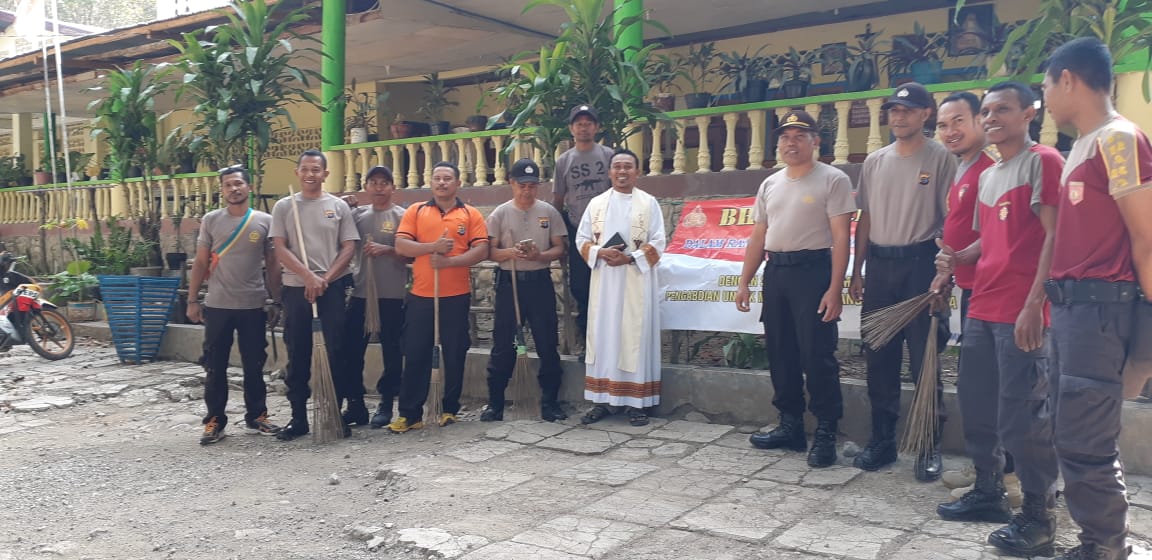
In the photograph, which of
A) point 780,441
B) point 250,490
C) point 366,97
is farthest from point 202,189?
point 780,441

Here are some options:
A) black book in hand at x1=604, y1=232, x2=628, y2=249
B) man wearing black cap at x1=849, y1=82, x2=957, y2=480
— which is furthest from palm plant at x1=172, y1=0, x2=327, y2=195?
man wearing black cap at x1=849, y1=82, x2=957, y2=480

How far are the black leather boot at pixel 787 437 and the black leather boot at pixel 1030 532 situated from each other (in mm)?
1504

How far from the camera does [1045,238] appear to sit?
10.7 feet

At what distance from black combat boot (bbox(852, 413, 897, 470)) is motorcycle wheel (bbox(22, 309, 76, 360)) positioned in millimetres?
7755

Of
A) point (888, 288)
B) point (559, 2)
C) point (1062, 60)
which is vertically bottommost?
point (888, 288)

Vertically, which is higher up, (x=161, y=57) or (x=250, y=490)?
(x=161, y=57)

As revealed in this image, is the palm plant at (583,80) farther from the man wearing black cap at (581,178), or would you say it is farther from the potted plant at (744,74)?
the potted plant at (744,74)

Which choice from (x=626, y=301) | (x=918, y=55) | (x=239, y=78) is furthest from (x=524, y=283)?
(x=918, y=55)

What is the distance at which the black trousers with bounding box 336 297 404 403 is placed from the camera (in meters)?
5.68

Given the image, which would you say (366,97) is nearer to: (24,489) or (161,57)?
(161,57)

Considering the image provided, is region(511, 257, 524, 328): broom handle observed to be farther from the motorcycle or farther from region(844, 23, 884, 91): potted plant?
the motorcycle

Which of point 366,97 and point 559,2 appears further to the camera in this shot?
point 366,97

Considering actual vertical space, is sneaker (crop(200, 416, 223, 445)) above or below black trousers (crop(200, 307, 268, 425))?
below

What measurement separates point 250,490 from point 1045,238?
3740 mm
